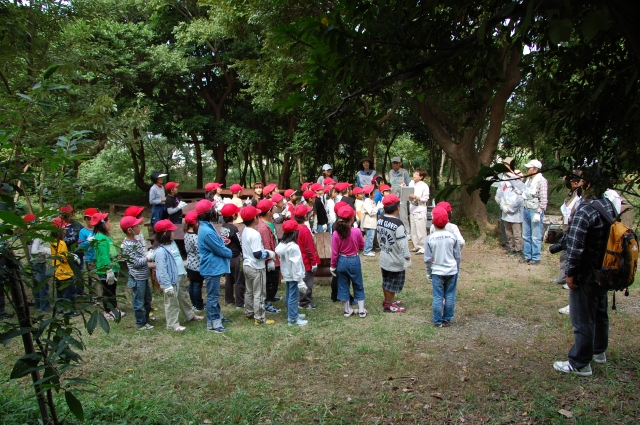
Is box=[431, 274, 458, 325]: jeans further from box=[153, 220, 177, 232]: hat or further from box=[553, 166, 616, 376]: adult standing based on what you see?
box=[153, 220, 177, 232]: hat

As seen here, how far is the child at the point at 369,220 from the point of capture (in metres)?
10.4

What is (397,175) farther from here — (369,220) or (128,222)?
(128,222)

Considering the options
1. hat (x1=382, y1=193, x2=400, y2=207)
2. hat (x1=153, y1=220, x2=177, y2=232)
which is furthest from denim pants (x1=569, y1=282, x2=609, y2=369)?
hat (x1=153, y1=220, x2=177, y2=232)

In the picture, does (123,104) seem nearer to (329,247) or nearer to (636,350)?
(329,247)

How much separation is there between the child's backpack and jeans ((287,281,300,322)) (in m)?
3.46

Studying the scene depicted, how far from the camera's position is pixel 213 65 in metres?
17.6

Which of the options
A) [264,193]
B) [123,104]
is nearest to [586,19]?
[264,193]

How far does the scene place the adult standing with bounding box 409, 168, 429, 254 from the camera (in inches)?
402

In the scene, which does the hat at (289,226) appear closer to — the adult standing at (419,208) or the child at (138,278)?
the child at (138,278)

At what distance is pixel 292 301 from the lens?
6285mm

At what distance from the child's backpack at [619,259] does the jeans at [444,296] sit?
1.98 metres

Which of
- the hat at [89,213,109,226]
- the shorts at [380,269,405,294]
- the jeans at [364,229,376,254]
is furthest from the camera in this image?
the jeans at [364,229,376,254]

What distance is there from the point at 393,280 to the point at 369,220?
12.9 feet

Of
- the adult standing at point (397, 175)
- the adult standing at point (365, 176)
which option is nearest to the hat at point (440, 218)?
the adult standing at point (397, 175)
